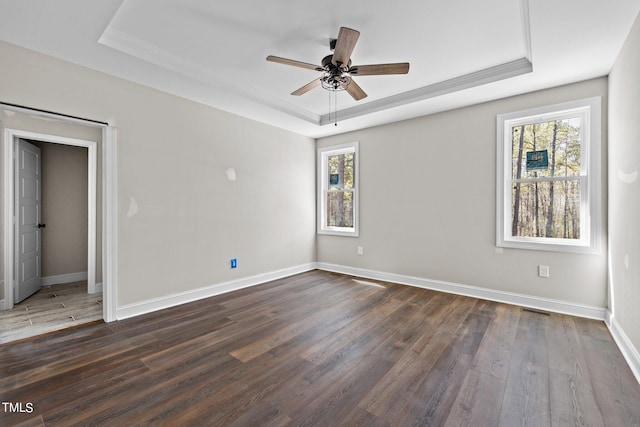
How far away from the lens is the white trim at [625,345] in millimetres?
2042

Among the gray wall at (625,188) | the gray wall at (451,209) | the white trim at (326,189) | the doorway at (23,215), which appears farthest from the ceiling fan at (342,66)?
the doorway at (23,215)

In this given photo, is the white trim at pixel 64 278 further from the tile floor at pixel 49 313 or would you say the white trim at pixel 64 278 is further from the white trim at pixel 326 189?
the white trim at pixel 326 189

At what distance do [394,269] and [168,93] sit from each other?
3.95 metres

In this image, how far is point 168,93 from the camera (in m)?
3.45

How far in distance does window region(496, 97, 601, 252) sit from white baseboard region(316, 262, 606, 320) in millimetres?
611

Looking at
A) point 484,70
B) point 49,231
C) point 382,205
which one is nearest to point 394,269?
point 382,205

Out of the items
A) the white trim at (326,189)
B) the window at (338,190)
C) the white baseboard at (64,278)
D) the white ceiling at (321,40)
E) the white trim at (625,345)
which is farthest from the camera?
the window at (338,190)

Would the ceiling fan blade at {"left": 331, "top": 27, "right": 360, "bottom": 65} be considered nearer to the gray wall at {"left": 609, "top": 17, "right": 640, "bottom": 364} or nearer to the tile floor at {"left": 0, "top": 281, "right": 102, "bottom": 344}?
the gray wall at {"left": 609, "top": 17, "right": 640, "bottom": 364}

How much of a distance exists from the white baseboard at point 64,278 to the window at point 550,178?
247 inches

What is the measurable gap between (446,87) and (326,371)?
10.9ft

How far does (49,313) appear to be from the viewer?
3209 mm

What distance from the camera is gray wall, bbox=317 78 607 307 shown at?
3.21m

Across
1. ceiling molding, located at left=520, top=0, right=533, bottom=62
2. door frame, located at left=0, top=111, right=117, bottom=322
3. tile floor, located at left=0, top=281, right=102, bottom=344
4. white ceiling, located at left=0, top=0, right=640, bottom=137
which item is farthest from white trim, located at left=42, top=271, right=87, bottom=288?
ceiling molding, located at left=520, top=0, right=533, bottom=62

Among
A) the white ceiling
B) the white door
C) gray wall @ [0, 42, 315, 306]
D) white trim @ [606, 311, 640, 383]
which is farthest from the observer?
the white door
